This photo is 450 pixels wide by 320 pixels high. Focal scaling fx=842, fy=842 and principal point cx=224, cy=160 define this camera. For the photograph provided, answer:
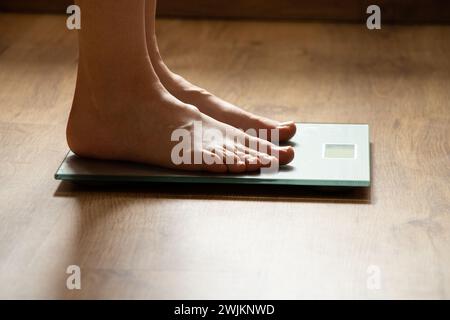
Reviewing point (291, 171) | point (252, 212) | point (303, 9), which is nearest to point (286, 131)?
point (291, 171)

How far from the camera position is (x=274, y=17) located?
2404 millimetres

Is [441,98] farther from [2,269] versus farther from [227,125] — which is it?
[2,269]

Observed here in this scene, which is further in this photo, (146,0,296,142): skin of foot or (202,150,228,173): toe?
(146,0,296,142): skin of foot

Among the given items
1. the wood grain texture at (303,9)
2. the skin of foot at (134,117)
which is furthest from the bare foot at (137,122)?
the wood grain texture at (303,9)

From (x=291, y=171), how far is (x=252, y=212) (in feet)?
0.43

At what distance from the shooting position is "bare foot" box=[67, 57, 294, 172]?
4.75ft

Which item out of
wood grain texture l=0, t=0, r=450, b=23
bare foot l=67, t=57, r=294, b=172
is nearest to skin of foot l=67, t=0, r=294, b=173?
A: bare foot l=67, t=57, r=294, b=172

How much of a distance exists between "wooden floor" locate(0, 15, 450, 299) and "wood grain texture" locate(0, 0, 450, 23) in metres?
0.31

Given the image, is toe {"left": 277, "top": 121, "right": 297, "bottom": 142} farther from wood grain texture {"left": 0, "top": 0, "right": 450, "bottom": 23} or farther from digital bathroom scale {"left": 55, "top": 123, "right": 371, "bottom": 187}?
wood grain texture {"left": 0, "top": 0, "right": 450, "bottom": 23}

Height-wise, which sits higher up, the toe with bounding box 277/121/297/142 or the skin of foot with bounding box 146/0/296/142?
the skin of foot with bounding box 146/0/296/142

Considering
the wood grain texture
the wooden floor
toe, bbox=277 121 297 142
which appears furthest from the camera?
the wood grain texture

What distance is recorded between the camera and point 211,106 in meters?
1.58
